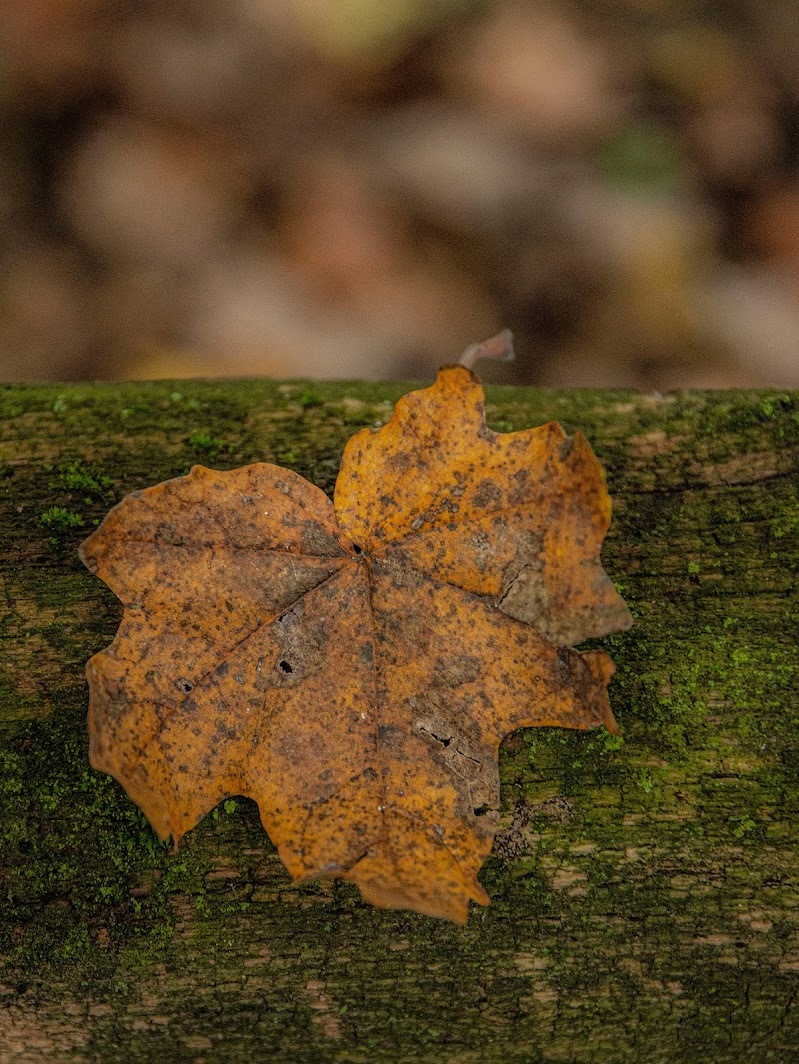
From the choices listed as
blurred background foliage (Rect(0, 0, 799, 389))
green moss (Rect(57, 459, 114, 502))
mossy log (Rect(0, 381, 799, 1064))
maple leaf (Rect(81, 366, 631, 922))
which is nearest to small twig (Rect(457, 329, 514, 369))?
maple leaf (Rect(81, 366, 631, 922))

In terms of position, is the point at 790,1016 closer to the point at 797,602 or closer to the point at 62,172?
the point at 797,602

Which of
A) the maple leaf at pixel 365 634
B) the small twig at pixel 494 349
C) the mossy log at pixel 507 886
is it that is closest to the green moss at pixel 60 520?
the mossy log at pixel 507 886

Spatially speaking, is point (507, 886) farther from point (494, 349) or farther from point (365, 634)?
point (494, 349)

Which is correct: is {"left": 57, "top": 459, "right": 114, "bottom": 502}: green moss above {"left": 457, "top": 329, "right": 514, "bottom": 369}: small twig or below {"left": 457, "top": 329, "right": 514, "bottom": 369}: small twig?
below

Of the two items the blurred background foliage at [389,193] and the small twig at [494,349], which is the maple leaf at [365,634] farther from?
the blurred background foliage at [389,193]

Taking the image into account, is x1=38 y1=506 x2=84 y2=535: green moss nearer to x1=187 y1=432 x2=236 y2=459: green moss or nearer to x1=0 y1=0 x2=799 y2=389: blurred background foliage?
x1=187 y1=432 x2=236 y2=459: green moss

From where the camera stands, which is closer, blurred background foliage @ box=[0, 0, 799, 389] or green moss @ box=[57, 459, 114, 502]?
green moss @ box=[57, 459, 114, 502]

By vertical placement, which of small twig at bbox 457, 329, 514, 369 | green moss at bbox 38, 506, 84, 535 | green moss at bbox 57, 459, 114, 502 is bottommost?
green moss at bbox 38, 506, 84, 535
